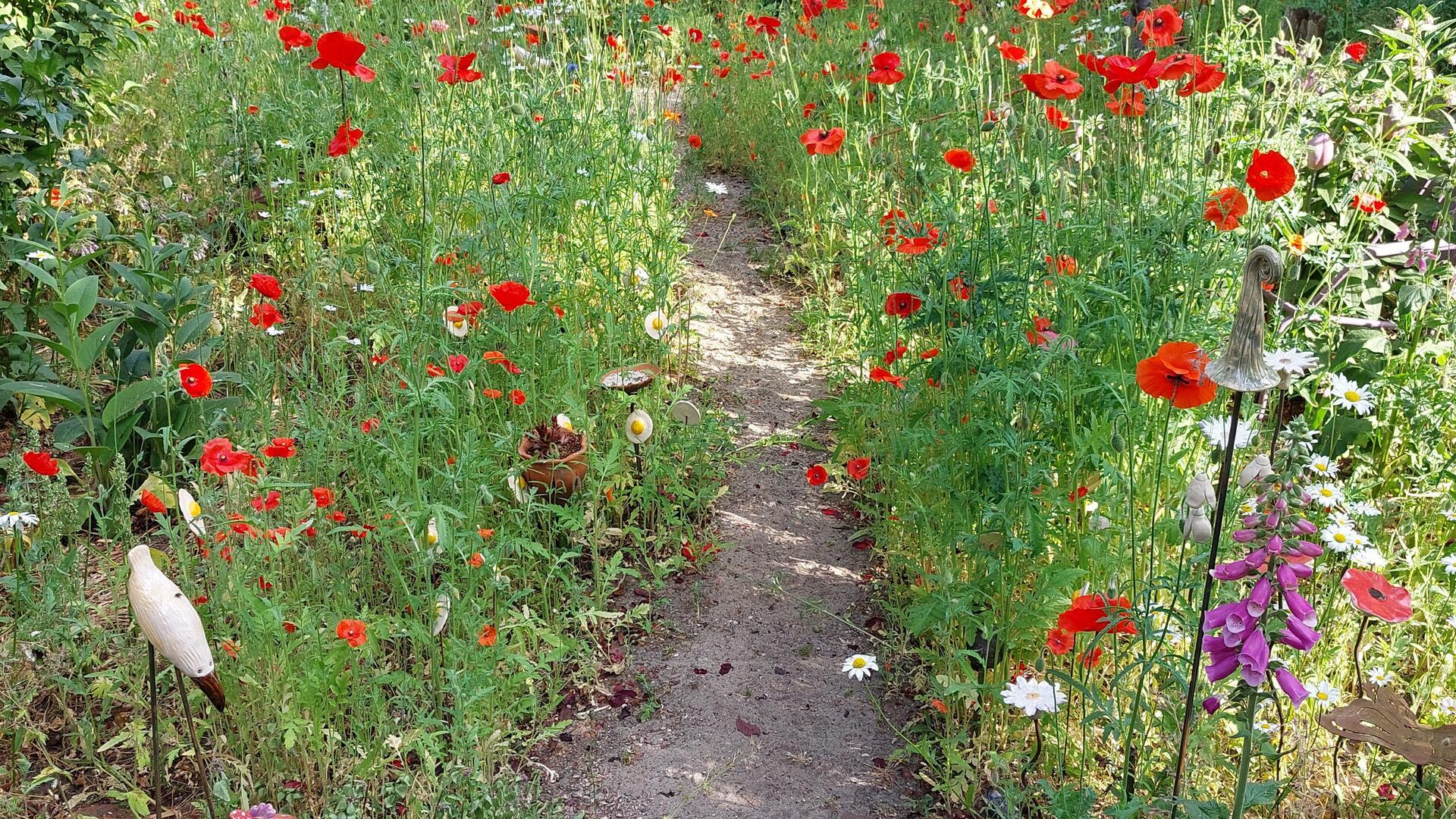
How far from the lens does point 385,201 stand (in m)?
3.94

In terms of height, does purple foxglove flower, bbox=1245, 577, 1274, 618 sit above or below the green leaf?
above

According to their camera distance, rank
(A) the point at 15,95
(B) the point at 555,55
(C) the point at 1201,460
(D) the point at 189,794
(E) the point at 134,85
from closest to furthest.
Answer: (D) the point at 189,794
(C) the point at 1201,460
(A) the point at 15,95
(E) the point at 134,85
(B) the point at 555,55

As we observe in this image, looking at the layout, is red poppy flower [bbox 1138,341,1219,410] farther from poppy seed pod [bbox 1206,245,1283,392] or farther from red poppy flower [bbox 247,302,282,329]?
red poppy flower [bbox 247,302,282,329]

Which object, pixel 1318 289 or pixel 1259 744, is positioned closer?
pixel 1259 744

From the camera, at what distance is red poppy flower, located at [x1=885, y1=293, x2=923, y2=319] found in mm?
2658

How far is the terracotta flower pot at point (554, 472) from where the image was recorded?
279cm

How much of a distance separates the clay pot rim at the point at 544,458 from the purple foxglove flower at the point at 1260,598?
1.64m

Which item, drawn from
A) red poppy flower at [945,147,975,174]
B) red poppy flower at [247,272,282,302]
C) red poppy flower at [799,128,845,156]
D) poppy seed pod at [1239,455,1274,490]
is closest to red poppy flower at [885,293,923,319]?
red poppy flower at [945,147,975,174]

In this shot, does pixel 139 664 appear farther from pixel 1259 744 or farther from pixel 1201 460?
pixel 1201 460

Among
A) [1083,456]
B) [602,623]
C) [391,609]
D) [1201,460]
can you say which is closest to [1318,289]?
[1201,460]

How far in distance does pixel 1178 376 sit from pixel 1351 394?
4.26ft

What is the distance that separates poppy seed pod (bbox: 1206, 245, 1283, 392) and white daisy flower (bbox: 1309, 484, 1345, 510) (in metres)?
0.80

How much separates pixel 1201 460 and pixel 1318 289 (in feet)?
2.16

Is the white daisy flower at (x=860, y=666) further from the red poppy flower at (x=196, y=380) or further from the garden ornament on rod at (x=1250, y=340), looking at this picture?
the red poppy flower at (x=196, y=380)
